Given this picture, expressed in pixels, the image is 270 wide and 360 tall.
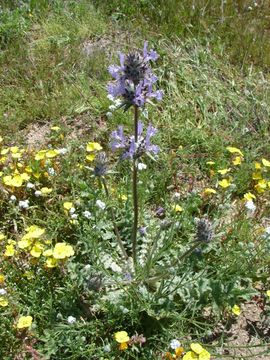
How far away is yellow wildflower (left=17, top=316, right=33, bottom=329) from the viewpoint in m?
2.23

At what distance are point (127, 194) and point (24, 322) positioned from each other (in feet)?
3.50

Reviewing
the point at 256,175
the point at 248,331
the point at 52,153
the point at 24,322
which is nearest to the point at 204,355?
the point at 248,331

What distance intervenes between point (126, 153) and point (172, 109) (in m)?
1.81

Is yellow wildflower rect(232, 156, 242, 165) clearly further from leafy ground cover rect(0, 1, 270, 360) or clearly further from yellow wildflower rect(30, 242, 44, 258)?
yellow wildflower rect(30, 242, 44, 258)

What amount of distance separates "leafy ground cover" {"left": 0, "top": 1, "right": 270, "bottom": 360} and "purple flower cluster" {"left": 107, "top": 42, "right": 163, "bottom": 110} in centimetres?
11

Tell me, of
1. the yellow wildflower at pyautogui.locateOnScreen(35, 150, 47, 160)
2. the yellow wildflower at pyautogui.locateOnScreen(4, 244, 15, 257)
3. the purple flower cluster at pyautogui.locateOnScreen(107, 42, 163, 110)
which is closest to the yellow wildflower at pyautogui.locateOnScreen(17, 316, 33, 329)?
the yellow wildflower at pyautogui.locateOnScreen(4, 244, 15, 257)

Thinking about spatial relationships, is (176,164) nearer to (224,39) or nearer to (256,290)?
(256,290)

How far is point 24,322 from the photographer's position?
224 cm

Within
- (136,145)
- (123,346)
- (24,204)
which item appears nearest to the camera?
(136,145)

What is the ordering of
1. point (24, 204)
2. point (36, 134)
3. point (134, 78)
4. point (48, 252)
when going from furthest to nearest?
1. point (36, 134)
2. point (24, 204)
3. point (48, 252)
4. point (134, 78)

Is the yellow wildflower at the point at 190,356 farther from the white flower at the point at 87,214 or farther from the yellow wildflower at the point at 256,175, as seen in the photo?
the yellow wildflower at the point at 256,175

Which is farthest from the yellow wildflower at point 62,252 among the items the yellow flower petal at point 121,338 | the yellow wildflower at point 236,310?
the yellow wildflower at point 236,310

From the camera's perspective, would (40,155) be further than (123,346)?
Yes

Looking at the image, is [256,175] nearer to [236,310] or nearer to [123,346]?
[236,310]
